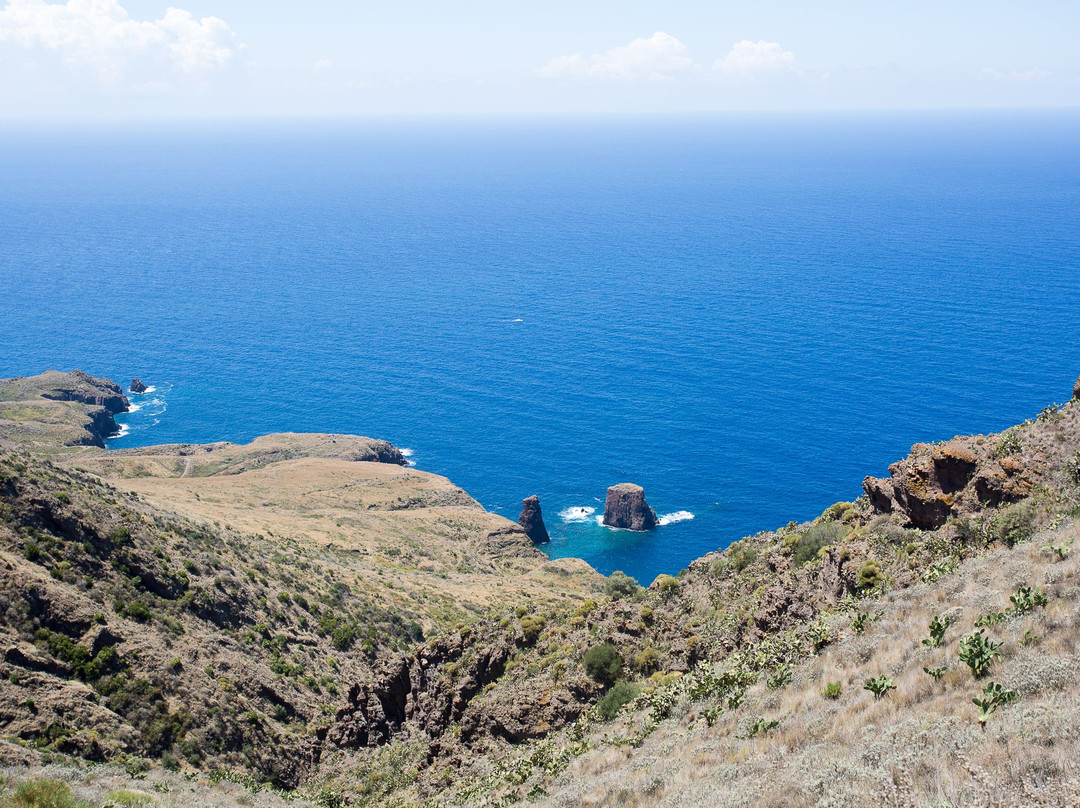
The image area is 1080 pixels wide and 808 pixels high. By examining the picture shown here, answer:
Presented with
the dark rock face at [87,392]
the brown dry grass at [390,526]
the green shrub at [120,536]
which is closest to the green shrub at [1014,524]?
the brown dry grass at [390,526]

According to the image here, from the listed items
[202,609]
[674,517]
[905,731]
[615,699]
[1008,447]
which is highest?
[1008,447]

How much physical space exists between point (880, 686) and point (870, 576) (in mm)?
8266

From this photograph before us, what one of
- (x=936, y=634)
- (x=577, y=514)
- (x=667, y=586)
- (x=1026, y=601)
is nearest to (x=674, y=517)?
(x=577, y=514)

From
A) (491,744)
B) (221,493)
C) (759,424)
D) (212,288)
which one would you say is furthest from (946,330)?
(212,288)

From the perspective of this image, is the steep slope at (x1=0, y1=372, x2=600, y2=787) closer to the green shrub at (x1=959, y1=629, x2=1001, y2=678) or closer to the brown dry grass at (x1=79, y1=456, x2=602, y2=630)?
the brown dry grass at (x1=79, y1=456, x2=602, y2=630)

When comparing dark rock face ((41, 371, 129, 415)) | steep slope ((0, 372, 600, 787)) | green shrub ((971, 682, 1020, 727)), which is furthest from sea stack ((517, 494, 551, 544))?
green shrub ((971, 682, 1020, 727))

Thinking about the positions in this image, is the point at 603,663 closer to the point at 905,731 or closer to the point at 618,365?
the point at 905,731

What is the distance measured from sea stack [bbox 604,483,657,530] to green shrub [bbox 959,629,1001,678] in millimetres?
72647

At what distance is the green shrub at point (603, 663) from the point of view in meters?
27.6

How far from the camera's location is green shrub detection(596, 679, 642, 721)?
2531 cm

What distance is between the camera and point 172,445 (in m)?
100

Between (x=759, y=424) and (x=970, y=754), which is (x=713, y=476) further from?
(x=970, y=754)

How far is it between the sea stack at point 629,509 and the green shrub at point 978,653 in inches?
2860

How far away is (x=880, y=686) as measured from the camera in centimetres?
1667
